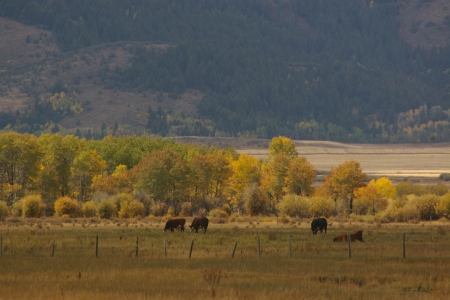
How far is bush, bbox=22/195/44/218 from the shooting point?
112m

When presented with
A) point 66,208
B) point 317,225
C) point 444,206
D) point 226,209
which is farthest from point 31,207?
point 317,225

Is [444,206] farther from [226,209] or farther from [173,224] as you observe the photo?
[173,224]

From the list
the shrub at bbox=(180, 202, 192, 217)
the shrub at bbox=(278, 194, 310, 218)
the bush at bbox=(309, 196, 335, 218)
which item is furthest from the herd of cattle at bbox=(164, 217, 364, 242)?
the shrub at bbox=(180, 202, 192, 217)

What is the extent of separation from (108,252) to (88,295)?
18753mm

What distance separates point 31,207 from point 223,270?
72.5 m

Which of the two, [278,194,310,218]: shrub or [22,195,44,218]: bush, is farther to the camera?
[278,194,310,218]: shrub

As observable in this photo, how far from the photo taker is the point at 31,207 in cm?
11288

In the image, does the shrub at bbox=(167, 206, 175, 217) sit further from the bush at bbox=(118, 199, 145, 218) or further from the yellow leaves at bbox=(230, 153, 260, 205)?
the yellow leaves at bbox=(230, 153, 260, 205)

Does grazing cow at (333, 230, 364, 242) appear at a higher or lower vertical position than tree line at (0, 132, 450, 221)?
lower

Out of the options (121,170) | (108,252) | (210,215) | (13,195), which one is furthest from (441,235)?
(121,170)

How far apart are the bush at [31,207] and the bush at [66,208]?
7.04ft

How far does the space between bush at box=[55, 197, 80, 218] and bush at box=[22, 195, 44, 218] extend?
2.15 metres

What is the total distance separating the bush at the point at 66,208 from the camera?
374 ft

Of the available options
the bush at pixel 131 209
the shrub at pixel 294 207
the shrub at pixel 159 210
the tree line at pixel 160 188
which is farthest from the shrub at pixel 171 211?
the shrub at pixel 294 207
